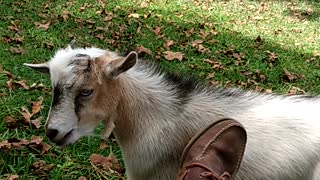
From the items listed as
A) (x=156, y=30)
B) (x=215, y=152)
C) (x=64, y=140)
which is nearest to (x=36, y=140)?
(x=64, y=140)

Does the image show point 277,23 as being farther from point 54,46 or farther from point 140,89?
point 140,89

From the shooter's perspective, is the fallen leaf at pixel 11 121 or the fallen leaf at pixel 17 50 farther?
the fallen leaf at pixel 17 50

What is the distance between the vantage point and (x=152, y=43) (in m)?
6.45

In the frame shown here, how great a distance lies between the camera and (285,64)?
617cm

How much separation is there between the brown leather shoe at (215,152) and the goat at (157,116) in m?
0.11

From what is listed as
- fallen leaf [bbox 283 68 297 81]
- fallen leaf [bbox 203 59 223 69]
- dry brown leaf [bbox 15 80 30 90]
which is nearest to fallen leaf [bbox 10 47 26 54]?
dry brown leaf [bbox 15 80 30 90]

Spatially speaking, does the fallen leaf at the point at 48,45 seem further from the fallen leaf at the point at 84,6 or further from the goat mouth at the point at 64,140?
the goat mouth at the point at 64,140

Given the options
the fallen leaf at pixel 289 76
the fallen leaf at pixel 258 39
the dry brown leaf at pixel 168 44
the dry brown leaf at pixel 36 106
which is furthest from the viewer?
the fallen leaf at pixel 258 39

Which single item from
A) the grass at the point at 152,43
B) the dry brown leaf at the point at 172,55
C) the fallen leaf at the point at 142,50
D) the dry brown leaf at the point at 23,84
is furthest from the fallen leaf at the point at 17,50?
the dry brown leaf at the point at 172,55

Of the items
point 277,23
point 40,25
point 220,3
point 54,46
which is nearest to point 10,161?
point 54,46

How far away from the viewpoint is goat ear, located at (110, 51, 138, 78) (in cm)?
256

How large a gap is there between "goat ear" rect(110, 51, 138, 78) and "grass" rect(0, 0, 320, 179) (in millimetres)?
873

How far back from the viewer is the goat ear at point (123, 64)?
101 inches

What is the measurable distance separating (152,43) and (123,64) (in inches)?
153
